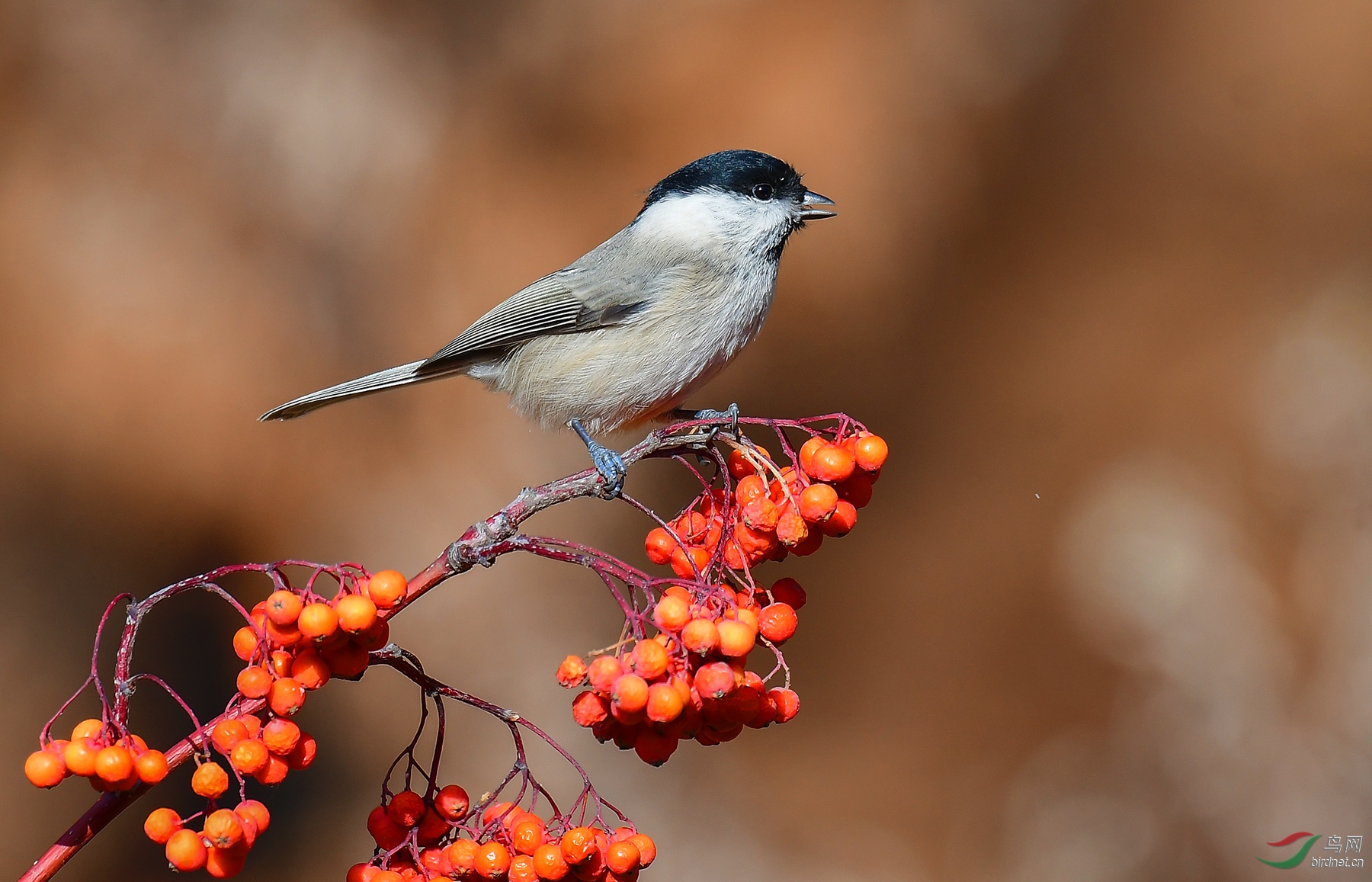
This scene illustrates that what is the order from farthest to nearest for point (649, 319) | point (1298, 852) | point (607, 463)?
point (1298, 852)
point (649, 319)
point (607, 463)

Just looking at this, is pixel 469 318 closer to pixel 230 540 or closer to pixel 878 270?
pixel 230 540

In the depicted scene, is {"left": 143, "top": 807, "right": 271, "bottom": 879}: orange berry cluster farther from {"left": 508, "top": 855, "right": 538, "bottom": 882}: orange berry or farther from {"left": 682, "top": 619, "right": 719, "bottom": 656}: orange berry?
{"left": 682, "top": 619, "right": 719, "bottom": 656}: orange berry

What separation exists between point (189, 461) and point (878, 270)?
254 cm

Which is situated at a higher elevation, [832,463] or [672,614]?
[832,463]

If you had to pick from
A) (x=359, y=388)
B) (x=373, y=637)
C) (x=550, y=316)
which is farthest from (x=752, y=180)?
(x=373, y=637)

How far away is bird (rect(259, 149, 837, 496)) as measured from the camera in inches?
94.4

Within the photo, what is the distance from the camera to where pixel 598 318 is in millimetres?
2510

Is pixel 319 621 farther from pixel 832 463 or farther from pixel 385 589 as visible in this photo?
pixel 832 463

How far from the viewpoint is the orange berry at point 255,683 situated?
1036mm

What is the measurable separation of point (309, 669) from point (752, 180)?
1.83 meters

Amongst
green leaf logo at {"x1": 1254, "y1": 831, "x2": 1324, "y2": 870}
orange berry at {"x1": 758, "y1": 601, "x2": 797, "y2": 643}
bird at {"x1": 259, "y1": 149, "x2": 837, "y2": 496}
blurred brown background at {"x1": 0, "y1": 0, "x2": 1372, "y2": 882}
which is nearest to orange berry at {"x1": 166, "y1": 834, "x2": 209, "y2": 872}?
orange berry at {"x1": 758, "y1": 601, "x2": 797, "y2": 643}

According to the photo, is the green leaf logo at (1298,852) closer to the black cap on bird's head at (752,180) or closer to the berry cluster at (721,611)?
the black cap on bird's head at (752,180)

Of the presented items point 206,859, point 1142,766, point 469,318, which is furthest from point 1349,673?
point 206,859

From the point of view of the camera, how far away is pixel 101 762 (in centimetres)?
95
